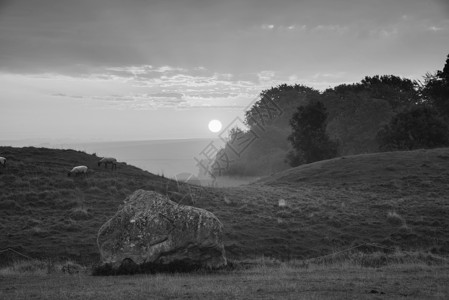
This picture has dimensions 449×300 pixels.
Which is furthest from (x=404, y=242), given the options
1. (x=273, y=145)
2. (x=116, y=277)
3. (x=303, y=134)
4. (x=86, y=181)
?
(x=273, y=145)

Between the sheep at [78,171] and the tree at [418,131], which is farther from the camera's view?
the tree at [418,131]

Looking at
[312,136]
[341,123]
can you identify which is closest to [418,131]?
[312,136]

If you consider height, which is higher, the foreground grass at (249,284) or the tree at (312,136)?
the tree at (312,136)

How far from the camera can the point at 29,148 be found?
160ft

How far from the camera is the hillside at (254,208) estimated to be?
26750 millimetres

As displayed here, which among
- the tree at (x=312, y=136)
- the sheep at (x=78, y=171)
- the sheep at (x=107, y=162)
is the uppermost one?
the tree at (x=312, y=136)

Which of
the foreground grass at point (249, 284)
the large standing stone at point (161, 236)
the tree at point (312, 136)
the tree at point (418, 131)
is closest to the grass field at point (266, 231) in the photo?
the foreground grass at point (249, 284)

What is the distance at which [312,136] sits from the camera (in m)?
80.6

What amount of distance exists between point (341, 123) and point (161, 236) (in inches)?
3637

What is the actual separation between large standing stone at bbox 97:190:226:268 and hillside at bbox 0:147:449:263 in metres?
5.23

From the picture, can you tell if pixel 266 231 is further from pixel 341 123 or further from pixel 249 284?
pixel 341 123

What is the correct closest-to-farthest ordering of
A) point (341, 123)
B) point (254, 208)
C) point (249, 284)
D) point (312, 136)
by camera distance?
point (249, 284)
point (254, 208)
point (312, 136)
point (341, 123)

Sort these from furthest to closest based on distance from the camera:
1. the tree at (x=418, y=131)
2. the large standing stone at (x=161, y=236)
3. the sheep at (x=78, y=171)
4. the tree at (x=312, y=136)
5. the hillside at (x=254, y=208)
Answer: the tree at (x=312, y=136) < the tree at (x=418, y=131) < the sheep at (x=78, y=171) < the hillside at (x=254, y=208) < the large standing stone at (x=161, y=236)

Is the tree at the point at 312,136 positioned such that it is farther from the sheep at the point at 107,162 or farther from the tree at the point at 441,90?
the sheep at the point at 107,162
